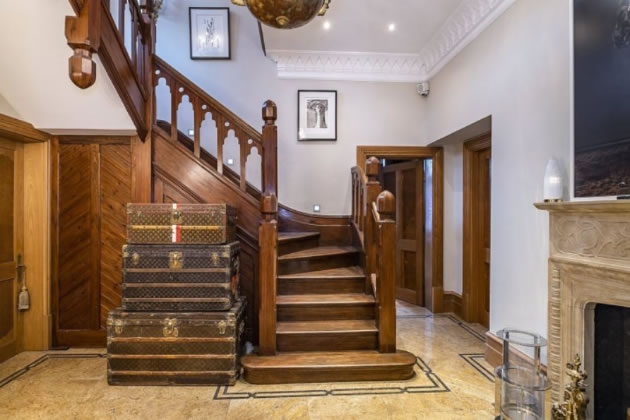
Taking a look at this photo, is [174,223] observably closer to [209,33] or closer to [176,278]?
[176,278]

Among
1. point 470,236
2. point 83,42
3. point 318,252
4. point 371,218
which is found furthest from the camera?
point 470,236

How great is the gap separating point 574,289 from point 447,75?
8.87 feet

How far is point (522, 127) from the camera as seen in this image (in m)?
2.72

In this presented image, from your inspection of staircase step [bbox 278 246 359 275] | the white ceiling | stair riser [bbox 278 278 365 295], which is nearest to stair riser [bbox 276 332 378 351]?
stair riser [bbox 278 278 365 295]

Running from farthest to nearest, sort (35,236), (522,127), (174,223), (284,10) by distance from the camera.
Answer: (35,236), (174,223), (522,127), (284,10)

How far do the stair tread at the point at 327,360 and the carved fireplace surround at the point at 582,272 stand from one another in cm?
103

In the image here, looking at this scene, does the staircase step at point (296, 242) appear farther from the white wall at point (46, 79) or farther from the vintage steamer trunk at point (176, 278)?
the white wall at point (46, 79)

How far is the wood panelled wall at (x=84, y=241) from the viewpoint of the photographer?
347 centimetres

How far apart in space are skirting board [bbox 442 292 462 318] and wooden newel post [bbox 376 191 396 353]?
1.86 meters

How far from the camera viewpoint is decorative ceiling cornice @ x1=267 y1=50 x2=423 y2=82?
4.38 meters

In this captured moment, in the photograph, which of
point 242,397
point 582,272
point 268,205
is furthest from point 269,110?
point 582,272

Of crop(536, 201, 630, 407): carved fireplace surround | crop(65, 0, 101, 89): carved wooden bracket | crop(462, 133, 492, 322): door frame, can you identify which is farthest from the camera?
→ crop(462, 133, 492, 322): door frame

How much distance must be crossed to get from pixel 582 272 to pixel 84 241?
3.95m

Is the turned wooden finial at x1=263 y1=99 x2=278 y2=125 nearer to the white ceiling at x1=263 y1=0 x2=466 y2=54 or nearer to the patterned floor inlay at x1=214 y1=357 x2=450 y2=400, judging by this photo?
the white ceiling at x1=263 y1=0 x2=466 y2=54
